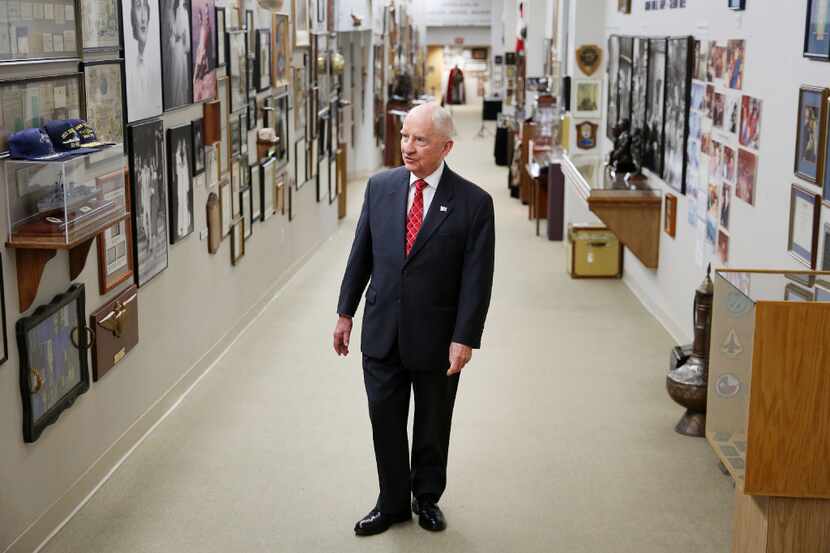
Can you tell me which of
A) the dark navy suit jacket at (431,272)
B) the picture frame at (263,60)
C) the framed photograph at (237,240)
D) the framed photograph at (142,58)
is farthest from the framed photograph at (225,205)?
the dark navy suit jacket at (431,272)

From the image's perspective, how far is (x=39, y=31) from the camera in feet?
14.0

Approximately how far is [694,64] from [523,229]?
5.49m

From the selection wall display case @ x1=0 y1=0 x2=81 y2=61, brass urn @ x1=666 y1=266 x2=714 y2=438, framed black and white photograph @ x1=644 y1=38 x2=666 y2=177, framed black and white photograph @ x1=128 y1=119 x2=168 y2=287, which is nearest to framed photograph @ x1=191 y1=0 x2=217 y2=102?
framed black and white photograph @ x1=128 y1=119 x2=168 y2=287

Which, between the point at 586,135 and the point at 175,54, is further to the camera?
the point at 586,135

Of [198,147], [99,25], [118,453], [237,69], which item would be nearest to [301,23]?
[237,69]

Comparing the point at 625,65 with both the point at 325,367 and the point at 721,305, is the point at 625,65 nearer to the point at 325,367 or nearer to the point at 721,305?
the point at 325,367

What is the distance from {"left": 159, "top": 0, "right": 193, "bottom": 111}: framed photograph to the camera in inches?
233

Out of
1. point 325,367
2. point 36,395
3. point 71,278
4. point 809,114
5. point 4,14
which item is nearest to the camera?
point 4,14

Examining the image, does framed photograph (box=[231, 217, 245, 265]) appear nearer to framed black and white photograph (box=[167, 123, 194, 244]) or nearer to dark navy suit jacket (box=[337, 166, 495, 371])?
framed black and white photograph (box=[167, 123, 194, 244])

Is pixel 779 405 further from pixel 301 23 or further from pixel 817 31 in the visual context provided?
pixel 301 23

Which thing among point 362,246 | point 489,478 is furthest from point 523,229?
point 362,246

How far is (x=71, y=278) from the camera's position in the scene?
15.4ft

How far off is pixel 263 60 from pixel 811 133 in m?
4.52

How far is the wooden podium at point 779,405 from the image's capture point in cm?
357
